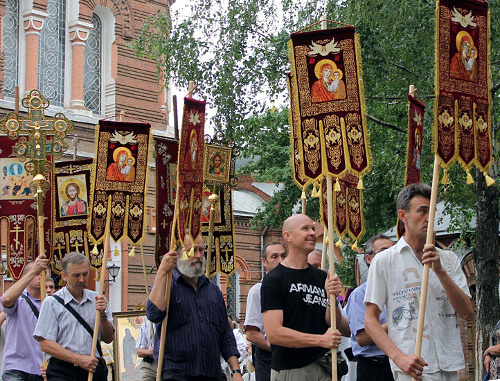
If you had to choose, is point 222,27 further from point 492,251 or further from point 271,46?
point 492,251

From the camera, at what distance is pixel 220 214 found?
13.1m

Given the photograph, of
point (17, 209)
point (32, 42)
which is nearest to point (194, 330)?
point (17, 209)

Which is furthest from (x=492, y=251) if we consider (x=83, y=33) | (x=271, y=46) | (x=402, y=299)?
(x=83, y=33)

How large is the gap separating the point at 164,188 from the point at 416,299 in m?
5.23

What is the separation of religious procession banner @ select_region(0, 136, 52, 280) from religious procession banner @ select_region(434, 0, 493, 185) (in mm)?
7351

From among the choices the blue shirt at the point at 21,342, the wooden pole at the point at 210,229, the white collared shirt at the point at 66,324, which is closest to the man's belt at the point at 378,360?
the white collared shirt at the point at 66,324

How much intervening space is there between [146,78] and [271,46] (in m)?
12.8

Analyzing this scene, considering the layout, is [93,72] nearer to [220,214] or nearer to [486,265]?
[486,265]

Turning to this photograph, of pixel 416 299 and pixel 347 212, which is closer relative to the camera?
pixel 416 299

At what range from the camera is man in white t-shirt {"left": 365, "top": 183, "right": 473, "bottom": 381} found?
6.57 meters

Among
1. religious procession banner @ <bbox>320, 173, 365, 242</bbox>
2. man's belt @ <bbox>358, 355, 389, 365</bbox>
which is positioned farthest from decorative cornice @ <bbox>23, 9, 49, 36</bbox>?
man's belt @ <bbox>358, 355, 389, 365</bbox>

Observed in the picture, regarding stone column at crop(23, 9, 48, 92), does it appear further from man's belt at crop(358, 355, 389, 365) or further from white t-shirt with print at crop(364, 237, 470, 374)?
white t-shirt with print at crop(364, 237, 470, 374)

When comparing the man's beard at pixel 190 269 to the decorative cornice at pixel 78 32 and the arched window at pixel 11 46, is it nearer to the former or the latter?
the arched window at pixel 11 46

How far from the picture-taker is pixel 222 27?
19.9m
